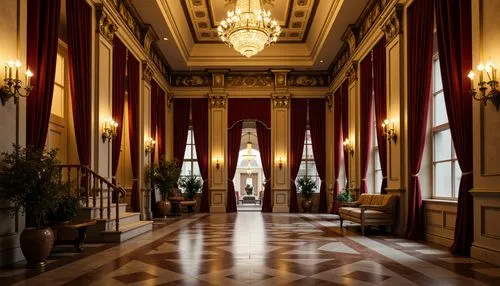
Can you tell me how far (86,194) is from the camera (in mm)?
7539

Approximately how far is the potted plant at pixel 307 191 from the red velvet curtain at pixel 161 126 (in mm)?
4826

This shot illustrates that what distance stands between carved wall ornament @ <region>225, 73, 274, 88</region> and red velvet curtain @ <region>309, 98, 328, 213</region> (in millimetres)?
A: 1650

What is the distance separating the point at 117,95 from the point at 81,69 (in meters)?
1.99

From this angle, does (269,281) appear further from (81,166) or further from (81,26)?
(81,26)

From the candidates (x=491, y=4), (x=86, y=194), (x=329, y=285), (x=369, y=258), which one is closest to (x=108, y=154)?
(x=86, y=194)

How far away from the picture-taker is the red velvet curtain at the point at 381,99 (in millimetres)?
9758

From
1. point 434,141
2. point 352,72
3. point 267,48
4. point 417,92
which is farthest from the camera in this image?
point 267,48

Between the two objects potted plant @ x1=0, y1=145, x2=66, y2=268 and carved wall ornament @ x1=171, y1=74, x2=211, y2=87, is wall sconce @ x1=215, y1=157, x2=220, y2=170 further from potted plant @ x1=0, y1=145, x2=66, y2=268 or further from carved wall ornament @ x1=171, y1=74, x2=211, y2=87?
potted plant @ x1=0, y1=145, x2=66, y2=268

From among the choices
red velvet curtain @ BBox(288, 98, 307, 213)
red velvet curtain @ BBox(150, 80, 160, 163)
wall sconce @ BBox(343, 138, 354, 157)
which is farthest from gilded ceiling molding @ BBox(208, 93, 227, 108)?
wall sconce @ BBox(343, 138, 354, 157)

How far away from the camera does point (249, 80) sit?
17078 mm

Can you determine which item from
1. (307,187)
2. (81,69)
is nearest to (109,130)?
(81,69)

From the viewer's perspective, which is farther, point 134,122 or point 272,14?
point 272,14

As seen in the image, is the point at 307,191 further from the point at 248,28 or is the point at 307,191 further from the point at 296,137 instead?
the point at 248,28

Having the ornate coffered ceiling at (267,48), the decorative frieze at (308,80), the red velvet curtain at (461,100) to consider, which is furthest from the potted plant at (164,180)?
the red velvet curtain at (461,100)
